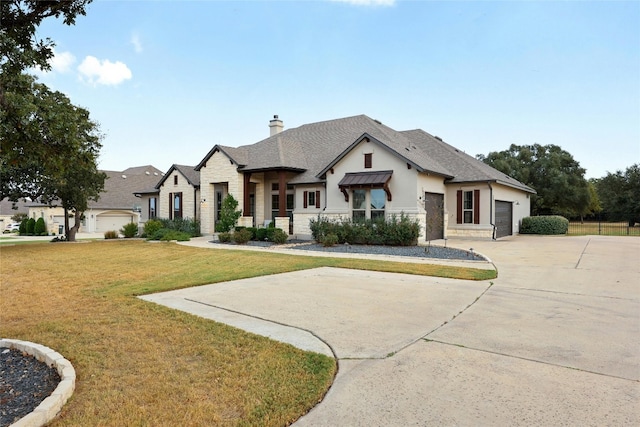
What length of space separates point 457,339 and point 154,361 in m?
3.84

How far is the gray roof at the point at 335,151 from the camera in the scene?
72.8 feet

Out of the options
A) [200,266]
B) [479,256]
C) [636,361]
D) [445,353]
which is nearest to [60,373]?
[445,353]

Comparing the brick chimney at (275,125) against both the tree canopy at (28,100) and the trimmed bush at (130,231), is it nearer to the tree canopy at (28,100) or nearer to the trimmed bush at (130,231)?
the trimmed bush at (130,231)

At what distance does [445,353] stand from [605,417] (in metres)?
1.72

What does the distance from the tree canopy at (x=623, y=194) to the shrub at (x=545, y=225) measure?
17.7 meters

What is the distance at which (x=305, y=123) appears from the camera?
2964 cm

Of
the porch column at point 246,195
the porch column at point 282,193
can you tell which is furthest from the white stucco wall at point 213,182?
the porch column at point 282,193

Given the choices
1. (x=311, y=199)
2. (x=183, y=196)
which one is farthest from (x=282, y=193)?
(x=183, y=196)

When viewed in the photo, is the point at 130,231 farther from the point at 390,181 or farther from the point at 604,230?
the point at 604,230

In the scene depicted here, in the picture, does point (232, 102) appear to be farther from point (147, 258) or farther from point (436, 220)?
point (436, 220)

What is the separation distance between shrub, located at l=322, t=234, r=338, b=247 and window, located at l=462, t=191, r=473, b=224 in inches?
359

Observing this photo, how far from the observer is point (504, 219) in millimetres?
24531

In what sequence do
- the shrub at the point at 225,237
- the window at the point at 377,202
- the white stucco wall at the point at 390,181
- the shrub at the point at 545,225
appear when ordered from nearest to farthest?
the white stucco wall at the point at 390,181, the window at the point at 377,202, the shrub at the point at 225,237, the shrub at the point at 545,225

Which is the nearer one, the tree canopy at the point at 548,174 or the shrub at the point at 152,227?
the shrub at the point at 152,227
